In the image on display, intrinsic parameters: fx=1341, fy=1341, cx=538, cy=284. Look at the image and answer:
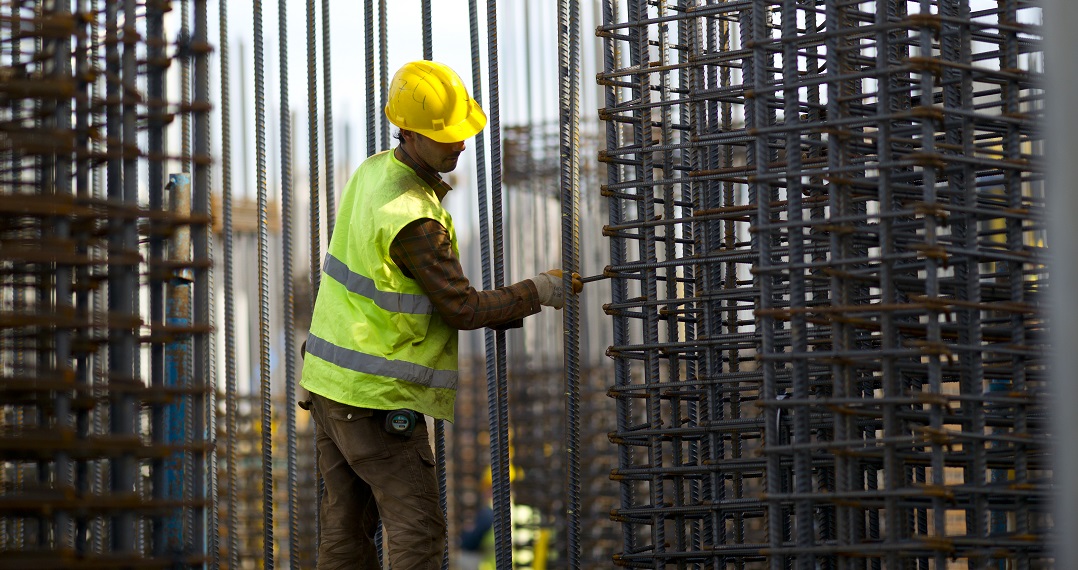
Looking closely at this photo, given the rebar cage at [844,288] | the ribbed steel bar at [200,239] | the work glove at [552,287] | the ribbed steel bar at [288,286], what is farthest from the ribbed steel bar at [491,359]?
the ribbed steel bar at [200,239]

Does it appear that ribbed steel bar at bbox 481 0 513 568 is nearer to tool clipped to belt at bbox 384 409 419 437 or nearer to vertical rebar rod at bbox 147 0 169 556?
tool clipped to belt at bbox 384 409 419 437

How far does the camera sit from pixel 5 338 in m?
4.61

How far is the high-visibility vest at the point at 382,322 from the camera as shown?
5.59 meters

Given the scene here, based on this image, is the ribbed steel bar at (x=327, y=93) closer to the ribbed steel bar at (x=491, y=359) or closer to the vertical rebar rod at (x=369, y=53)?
the vertical rebar rod at (x=369, y=53)

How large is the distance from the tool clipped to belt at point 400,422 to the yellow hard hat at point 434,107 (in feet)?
3.86

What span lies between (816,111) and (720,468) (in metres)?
1.74

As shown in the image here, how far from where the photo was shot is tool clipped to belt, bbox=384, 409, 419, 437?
5.54 meters

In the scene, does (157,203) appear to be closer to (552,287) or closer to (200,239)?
(200,239)

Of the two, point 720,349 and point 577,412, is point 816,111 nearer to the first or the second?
point 720,349

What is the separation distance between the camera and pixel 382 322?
5.64 meters

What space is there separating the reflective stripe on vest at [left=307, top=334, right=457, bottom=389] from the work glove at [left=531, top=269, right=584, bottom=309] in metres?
0.57

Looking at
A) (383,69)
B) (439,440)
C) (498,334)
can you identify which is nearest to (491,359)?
(498,334)

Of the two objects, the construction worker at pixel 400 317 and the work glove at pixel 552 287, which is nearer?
the construction worker at pixel 400 317

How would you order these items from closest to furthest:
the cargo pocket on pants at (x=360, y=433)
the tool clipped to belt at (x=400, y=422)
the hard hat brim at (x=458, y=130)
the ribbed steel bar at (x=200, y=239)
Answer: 1. the ribbed steel bar at (x=200, y=239)
2. the tool clipped to belt at (x=400, y=422)
3. the cargo pocket on pants at (x=360, y=433)
4. the hard hat brim at (x=458, y=130)
